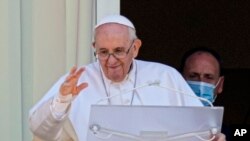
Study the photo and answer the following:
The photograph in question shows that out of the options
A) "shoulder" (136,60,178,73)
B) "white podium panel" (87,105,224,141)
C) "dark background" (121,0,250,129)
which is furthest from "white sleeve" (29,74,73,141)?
"dark background" (121,0,250,129)

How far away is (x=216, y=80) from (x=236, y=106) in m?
3.41

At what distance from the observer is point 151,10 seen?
7.22 metres

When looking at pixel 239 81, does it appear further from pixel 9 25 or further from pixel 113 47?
pixel 113 47

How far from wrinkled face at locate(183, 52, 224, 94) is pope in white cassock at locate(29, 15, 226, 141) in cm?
41

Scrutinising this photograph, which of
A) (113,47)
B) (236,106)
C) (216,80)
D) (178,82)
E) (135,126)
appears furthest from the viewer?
(236,106)

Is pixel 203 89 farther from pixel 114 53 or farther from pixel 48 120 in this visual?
pixel 48 120

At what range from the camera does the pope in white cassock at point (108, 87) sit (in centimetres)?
300

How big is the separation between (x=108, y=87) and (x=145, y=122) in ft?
1.74

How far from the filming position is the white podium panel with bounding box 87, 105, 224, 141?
9.10ft

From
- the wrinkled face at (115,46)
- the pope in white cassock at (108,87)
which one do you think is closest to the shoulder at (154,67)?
the pope in white cassock at (108,87)

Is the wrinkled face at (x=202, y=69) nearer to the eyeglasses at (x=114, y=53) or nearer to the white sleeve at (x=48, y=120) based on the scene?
the eyeglasses at (x=114, y=53)

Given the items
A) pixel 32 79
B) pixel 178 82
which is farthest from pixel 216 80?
pixel 32 79

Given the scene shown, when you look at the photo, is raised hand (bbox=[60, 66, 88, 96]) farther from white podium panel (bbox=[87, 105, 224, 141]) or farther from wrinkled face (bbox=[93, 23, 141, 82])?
wrinkled face (bbox=[93, 23, 141, 82])

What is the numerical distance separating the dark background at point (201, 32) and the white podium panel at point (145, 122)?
434 cm
